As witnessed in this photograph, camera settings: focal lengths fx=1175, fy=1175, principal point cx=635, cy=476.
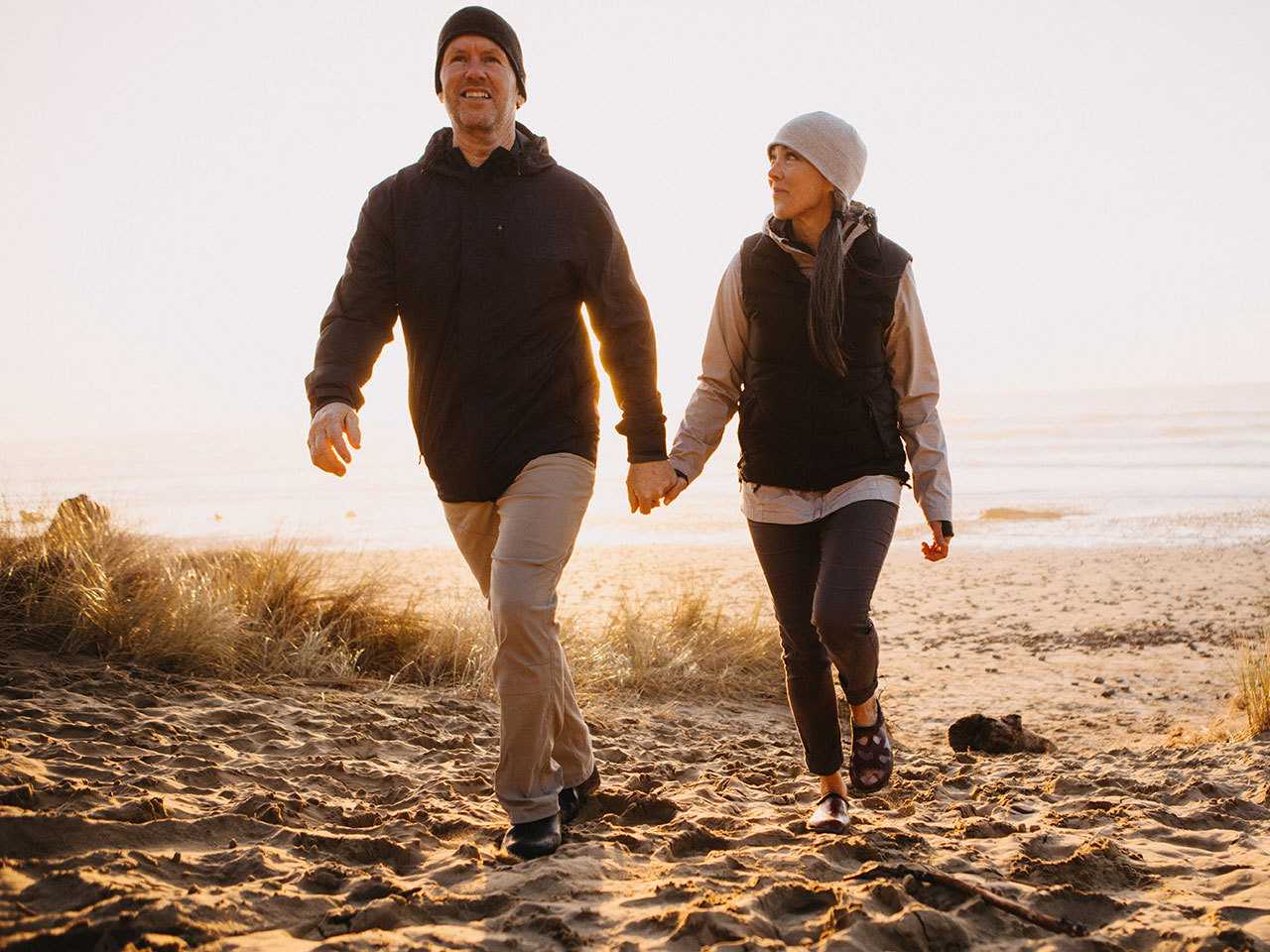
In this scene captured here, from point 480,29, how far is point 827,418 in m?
1.76

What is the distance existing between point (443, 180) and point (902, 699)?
→ 5345mm

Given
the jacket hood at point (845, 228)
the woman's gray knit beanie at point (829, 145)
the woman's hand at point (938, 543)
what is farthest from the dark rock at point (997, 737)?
the woman's gray knit beanie at point (829, 145)

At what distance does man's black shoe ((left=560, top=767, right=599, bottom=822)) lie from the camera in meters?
4.11

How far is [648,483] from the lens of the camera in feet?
13.4

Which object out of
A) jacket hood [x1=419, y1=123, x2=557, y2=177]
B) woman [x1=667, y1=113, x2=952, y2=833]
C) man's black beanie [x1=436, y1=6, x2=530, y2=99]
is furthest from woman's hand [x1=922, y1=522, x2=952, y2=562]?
man's black beanie [x1=436, y1=6, x2=530, y2=99]

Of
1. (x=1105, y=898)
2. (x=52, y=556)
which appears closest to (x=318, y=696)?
(x=52, y=556)

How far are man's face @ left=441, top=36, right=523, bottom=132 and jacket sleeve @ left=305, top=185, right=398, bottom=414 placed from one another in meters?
0.38

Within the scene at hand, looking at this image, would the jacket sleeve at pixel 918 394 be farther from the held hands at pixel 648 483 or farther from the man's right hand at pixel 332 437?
the man's right hand at pixel 332 437

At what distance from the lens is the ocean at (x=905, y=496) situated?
58.0ft

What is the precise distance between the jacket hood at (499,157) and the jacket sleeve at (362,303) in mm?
204

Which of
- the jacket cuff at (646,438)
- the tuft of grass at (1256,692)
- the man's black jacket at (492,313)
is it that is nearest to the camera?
the man's black jacket at (492,313)

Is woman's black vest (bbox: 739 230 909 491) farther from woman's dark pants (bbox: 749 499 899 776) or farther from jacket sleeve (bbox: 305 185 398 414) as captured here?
jacket sleeve (bbox: 305 185 398 414)

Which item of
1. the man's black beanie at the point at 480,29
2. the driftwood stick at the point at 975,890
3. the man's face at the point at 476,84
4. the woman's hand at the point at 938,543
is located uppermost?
the man's black beanie at the point at 480,29

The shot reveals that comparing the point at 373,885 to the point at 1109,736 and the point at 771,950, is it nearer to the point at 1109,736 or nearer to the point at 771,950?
the point at 771,950
